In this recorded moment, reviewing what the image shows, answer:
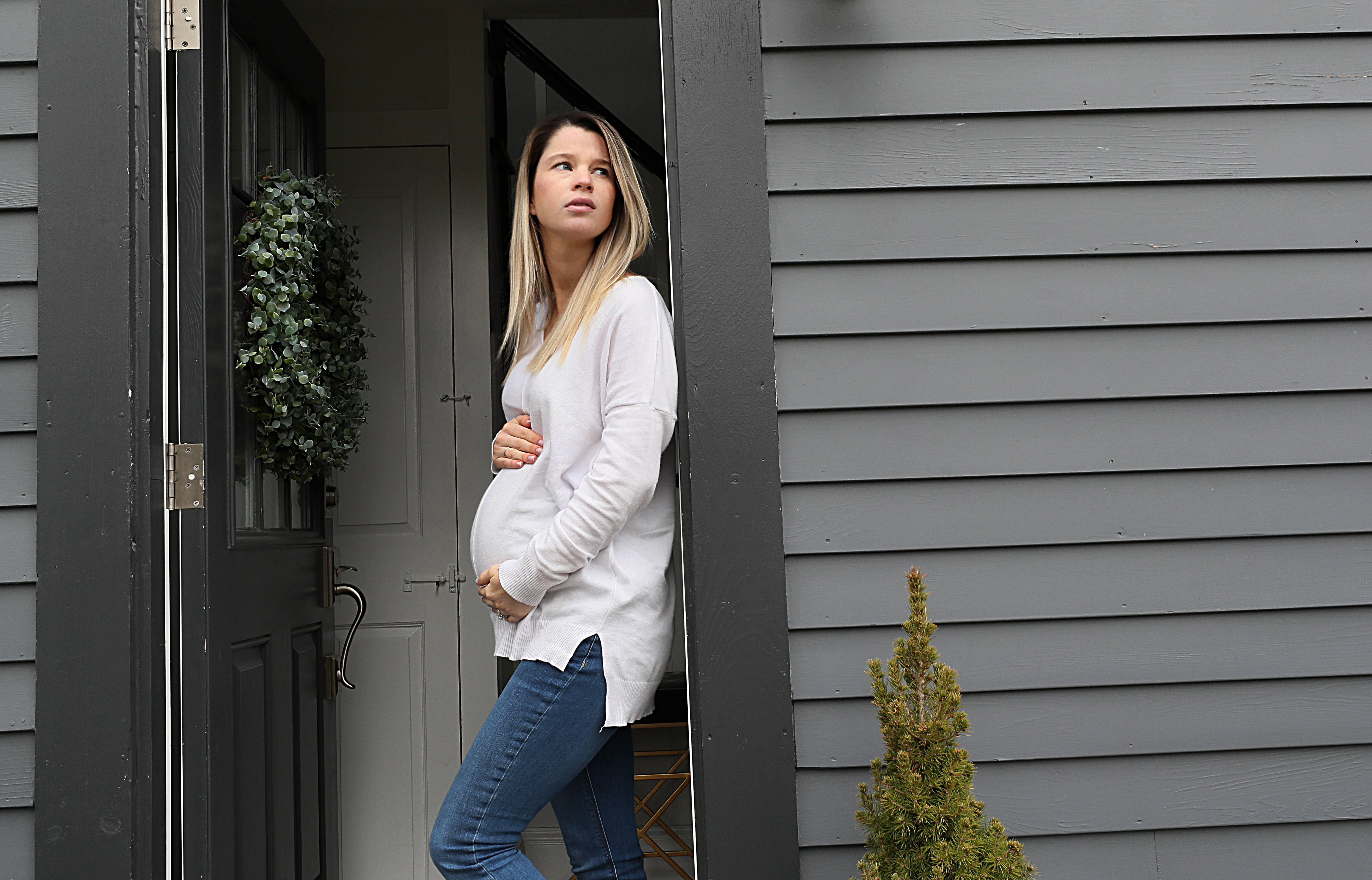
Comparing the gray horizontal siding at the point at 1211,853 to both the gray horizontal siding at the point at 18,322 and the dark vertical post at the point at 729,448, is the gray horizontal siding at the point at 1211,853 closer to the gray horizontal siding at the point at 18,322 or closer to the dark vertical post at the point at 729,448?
the dark vertical post at the point at 729,448

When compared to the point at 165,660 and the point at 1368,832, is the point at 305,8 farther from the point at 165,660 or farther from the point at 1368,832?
the point at 1368,832

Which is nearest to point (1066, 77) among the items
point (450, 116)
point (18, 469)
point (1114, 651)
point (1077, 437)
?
point (1077, 437)

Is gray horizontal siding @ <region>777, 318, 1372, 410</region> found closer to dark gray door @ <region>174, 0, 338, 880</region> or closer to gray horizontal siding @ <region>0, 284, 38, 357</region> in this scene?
dark gray door @ <region>174, 0, 338, 880</region>

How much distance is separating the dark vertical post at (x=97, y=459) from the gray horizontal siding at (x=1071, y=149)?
107 centimetres

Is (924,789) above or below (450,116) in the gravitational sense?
below

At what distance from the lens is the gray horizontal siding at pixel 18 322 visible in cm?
167

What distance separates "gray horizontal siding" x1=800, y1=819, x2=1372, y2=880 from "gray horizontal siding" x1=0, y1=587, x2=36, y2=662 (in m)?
1.63

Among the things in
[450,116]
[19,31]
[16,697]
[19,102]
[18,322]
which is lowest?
[16,697]

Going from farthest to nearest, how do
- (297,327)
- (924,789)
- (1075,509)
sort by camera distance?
1. (297,327)
2. (1075,509)
3. (924,789)

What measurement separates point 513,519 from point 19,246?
93 cm

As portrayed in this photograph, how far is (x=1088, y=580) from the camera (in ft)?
5.65

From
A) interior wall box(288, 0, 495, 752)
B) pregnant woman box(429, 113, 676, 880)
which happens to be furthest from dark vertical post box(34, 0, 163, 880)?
interior wall box(288, 0, 495, 752)

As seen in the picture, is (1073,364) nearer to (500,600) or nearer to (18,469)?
(500,600)

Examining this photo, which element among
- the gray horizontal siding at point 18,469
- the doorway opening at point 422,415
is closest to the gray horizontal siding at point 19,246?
the gray horizontal siding at point 18,469
